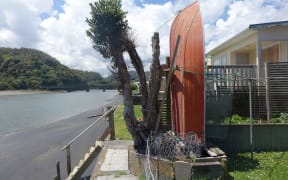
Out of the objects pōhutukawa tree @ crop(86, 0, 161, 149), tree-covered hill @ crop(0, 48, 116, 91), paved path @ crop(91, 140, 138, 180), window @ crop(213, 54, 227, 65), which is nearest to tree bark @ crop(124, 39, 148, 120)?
pōhutukawa tree @ crop(86, 0, 161, 149)

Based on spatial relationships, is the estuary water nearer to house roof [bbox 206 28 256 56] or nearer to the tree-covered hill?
house roof [bbox 206 28 256 56]

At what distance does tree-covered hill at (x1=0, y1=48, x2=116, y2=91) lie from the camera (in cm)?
9281

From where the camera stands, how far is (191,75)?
759 centimetres

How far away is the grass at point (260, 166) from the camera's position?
648cm

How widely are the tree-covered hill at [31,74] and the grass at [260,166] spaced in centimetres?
8753

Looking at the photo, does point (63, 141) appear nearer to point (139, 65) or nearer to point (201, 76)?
point (139, 65)

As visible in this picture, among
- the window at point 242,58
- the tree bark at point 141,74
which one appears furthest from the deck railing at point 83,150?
the window at point 242,58

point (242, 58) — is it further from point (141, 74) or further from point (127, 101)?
point (127, 101)

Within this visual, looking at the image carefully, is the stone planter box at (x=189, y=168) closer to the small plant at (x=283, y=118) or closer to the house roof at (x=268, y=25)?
the small plant at (x=283, y=118)

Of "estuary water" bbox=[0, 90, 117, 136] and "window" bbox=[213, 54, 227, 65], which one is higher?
"window" bbox=[213, 54, 227, 65]

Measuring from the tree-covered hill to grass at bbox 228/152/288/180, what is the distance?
87.5 meters

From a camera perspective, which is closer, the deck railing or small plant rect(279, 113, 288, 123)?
the deck railing

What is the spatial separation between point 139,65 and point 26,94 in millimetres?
90373

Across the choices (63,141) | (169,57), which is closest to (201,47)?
(169,57)
